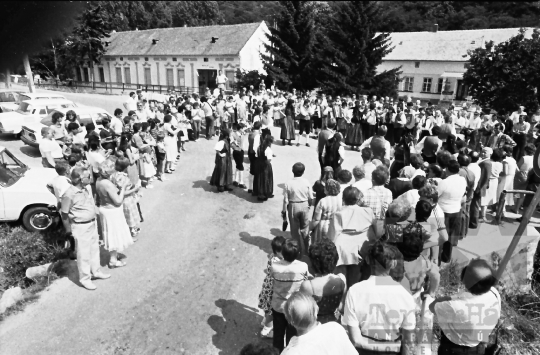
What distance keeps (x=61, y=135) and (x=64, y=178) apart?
4.40 meters

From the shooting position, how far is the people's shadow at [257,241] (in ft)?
24.5

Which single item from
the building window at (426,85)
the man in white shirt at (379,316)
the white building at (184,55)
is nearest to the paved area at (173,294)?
the man in white shirt at (379,316)

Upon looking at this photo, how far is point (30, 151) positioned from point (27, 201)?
22.4ft

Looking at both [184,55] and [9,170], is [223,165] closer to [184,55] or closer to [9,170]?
[9,170]

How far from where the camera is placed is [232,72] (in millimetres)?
38531

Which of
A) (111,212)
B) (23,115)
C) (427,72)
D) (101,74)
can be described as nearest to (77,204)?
(111,212)

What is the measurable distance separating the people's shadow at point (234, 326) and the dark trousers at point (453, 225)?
11.3ft

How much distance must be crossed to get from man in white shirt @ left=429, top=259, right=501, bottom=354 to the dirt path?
8.13 ft

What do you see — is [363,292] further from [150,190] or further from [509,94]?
[509,94]

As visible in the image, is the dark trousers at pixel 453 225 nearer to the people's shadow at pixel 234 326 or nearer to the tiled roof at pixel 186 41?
the people's shadow at pixel 234 326

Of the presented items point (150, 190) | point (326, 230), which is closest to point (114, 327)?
point (326, 230)

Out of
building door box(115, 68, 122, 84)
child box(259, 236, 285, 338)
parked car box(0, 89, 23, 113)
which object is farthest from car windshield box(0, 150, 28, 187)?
building door box(115, 68, 122, 84)

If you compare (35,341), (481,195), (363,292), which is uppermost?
(363,292)

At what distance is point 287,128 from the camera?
571 inches
